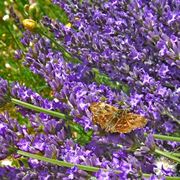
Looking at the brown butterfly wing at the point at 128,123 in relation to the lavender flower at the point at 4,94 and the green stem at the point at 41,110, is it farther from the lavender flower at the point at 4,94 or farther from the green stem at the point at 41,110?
the lavender flower at the point at 4,94

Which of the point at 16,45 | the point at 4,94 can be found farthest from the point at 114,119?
the point at 16,45

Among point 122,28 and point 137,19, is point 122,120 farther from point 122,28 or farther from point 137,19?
point 122,28

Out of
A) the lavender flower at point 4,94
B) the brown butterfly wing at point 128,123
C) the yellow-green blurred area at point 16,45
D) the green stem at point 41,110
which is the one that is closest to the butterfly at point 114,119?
the brown butterfly wing at point 128,123

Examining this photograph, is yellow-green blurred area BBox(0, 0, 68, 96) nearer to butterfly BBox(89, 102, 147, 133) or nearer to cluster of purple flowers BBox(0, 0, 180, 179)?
cluster of purple flowers BBox(0, 0, 180, 179)

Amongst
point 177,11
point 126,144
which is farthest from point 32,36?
point 126,144

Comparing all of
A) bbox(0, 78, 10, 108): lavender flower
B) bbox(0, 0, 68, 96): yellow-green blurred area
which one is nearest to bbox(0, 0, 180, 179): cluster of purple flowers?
bbox(0, 78, 10, 108): lavender flower

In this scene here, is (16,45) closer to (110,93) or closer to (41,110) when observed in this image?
(110,93)
